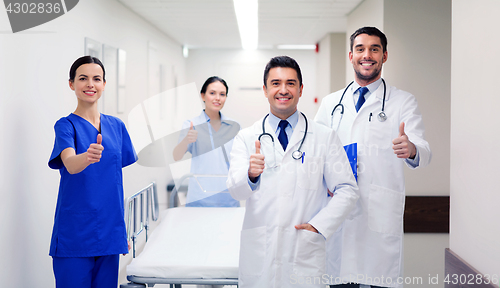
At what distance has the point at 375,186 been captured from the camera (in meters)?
1.77

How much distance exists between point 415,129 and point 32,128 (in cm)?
181

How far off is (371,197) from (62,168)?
1345mm

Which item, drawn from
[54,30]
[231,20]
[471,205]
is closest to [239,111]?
[231,20]

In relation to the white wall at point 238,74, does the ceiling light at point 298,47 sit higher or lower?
higher

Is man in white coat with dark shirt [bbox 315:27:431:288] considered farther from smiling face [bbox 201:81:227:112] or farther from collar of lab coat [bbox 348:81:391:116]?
smiling face [bbox 201:81:227:112]

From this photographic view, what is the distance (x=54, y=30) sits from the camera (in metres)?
2.19

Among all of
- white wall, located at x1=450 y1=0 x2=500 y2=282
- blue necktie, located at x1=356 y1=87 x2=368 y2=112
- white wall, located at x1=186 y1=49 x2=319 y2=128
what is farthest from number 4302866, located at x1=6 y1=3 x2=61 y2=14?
white wall, located at x1=186 y1=49 x2=319 y2=128

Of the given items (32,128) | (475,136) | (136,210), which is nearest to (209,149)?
(136,210)

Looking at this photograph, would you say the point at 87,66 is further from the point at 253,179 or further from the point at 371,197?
the point at 371,197

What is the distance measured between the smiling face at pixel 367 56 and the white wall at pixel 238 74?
2.85 meters

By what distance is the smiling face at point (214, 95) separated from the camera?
9.37 feet

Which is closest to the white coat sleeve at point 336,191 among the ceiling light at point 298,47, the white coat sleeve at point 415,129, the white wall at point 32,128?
the white coat sleeve at point 415,129

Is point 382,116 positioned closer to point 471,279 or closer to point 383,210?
point 383,210

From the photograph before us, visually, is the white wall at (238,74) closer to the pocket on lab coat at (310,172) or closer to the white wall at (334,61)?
the white wall at (334,61)
